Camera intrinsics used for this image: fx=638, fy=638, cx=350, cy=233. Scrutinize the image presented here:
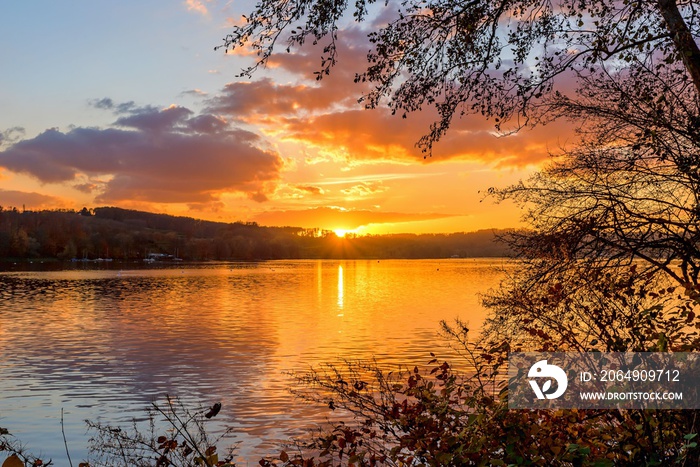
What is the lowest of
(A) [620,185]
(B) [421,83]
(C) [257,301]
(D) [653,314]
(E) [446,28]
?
(C) [257,301]

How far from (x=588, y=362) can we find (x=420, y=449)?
2265mm

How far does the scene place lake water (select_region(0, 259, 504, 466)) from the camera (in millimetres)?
16766

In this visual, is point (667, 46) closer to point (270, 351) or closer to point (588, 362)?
point (588, 362)

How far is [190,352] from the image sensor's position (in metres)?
28.5

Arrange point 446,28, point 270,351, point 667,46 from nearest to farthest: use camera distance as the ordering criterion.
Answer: point 667,46 < point 446,28 < point 270,351

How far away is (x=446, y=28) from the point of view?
848cm

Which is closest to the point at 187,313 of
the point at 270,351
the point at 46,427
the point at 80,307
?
the point at 80,307

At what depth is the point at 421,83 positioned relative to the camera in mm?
8617

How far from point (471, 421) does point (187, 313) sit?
42443 millimetres

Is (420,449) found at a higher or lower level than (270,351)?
higher

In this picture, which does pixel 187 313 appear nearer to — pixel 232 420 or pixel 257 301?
pixel 257 301

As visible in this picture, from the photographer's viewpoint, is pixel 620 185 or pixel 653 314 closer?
pixel 653 314

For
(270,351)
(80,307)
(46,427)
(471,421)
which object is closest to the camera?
(471,421)

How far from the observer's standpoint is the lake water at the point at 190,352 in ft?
55.0
